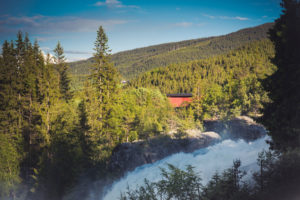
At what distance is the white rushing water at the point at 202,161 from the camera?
19672 mm

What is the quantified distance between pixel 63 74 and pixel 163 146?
83.7ft

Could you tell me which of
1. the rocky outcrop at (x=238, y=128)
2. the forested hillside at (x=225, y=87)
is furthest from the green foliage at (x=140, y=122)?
the forested hillside at (x=225, y=87)

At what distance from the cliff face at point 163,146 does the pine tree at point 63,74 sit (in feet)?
Result: 60.0

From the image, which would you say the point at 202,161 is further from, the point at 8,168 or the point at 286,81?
the point at 8,168

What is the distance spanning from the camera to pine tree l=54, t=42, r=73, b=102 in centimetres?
3884

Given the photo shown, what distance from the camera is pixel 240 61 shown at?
84688 mm

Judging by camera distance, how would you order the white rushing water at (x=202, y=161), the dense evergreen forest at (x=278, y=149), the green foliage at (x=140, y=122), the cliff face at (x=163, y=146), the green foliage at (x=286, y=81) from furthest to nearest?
the green foliage at (x=140, y=122)
the cliff face at (x=163, y=146)
the white rushing water at (x=202, y=161)
the green foliage at (x=286, y=81)
the dense evergreen forest at (x=278, y=149)

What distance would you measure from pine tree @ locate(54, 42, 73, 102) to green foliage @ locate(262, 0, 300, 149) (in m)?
36.2

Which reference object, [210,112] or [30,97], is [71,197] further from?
[210,112]

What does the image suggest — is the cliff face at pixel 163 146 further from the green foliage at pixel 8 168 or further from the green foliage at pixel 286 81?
the green foliage at pixel 286 81

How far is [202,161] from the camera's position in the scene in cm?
2128

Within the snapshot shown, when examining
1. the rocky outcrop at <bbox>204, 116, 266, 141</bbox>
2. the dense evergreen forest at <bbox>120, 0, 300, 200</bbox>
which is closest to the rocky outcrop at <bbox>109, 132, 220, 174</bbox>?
the rocky outcrop at <bbox>204, 116, 266, 141</bbox>

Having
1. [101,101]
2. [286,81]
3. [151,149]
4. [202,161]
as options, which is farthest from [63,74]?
[286,81]

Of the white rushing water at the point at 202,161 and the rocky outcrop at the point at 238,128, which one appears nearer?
the white rushing water at the point at 202,161
